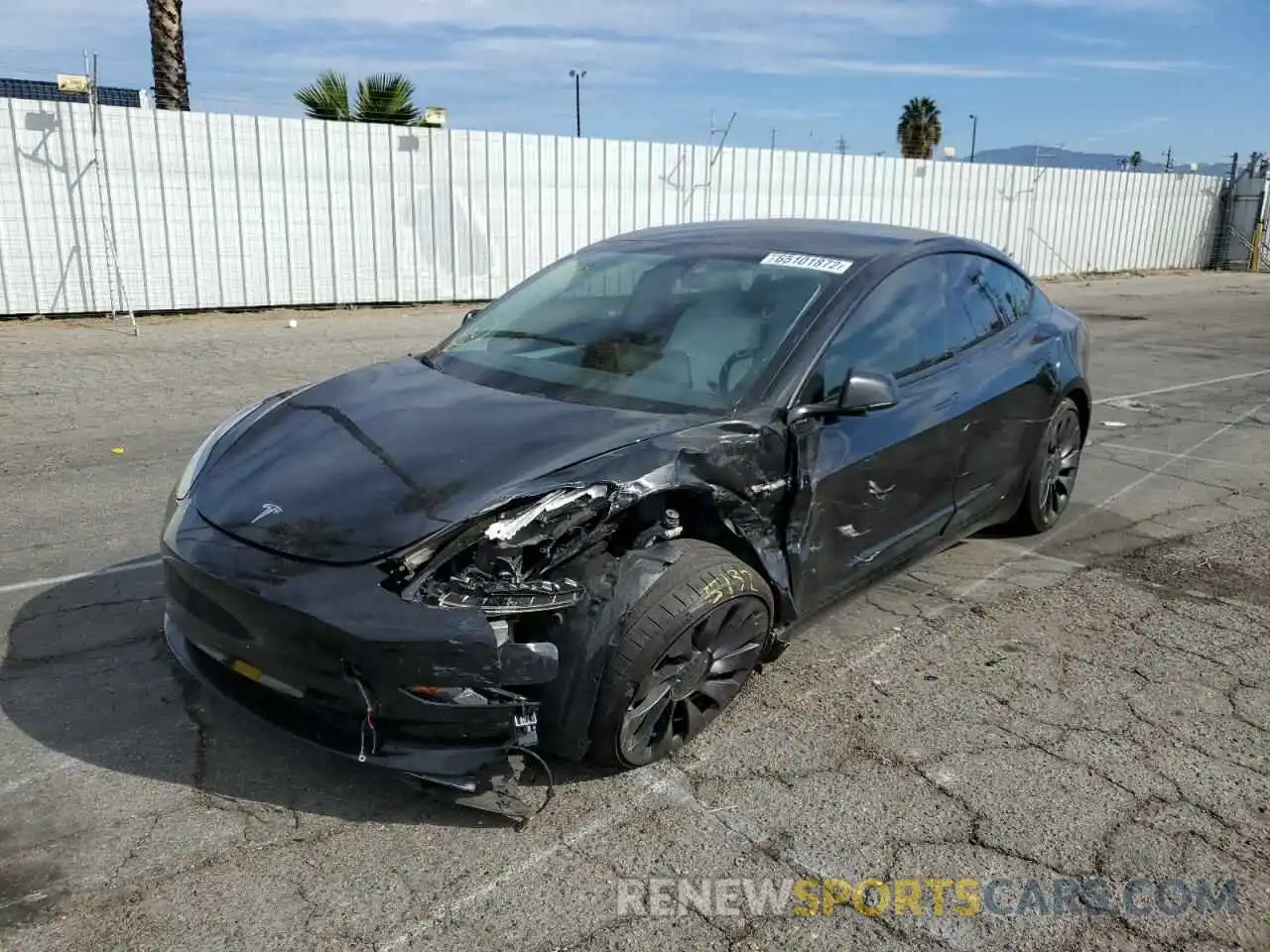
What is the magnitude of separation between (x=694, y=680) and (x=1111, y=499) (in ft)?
13.5

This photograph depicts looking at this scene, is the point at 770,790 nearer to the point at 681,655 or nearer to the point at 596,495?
the point at 681,655

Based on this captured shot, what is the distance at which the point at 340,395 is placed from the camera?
12.3 feet

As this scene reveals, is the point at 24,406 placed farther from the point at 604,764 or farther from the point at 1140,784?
the point at 1140,784

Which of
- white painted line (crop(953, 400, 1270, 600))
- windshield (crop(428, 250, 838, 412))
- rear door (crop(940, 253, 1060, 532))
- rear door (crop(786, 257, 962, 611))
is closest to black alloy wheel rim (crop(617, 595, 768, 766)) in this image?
rear door (crop(786, 257, 962, 611))

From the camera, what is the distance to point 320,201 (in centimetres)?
1464

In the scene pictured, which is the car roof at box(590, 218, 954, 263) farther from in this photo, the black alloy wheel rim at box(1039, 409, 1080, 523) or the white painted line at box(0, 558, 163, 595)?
the white painted line at box(0, 558, 163, 595)

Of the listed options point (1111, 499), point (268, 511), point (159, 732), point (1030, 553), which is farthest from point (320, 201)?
point (268, 511)

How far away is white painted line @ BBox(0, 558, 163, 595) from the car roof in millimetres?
2555

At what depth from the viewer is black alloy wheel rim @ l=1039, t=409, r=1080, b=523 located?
522 centimetres

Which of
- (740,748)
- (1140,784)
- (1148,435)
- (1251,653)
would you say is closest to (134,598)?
(740,748)

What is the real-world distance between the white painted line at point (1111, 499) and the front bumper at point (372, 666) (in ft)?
8.60

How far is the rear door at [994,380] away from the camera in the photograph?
439 cm

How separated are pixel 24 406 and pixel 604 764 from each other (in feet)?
23.7

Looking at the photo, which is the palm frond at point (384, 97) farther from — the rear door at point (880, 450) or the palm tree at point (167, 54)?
the rear door at point (880, 450)
